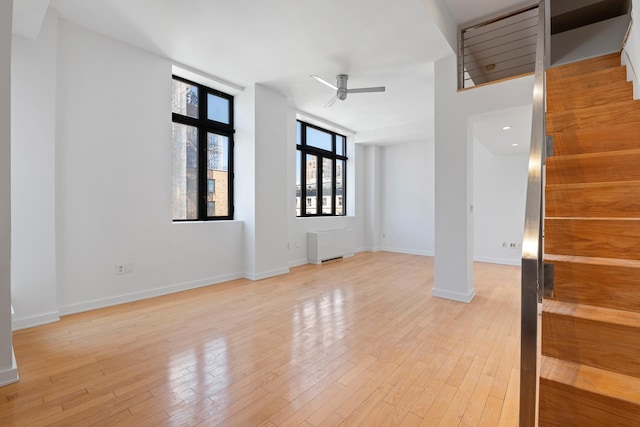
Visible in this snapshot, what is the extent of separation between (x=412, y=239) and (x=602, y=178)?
575 centimetres

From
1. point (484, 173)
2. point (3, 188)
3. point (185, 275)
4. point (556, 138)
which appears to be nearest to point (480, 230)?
point (484, 173)

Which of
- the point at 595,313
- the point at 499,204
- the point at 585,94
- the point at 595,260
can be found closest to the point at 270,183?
the point at 585,94

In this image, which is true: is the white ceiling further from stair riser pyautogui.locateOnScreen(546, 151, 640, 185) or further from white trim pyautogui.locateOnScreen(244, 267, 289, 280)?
white trim pyautogui.locateOnScreen(244, 267, 289, 280)

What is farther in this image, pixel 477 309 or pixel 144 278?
pixel 144 278

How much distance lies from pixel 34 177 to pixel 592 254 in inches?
173

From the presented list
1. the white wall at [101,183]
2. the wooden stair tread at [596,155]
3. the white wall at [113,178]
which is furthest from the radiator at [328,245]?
the wooden stair tread at [596,155]

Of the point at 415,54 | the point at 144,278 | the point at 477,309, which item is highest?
the point at 415,54

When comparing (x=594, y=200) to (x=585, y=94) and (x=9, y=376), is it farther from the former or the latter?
(x=9, y=376)

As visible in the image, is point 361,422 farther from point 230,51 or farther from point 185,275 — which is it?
point 230,51

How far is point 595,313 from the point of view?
1.32 meters

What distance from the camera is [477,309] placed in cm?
335

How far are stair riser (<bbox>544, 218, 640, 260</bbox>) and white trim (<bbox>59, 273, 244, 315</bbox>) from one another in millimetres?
4035

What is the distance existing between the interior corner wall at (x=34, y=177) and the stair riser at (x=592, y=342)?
13.1 feet

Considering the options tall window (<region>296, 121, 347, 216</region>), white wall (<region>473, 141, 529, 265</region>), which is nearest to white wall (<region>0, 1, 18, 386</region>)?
tall window (<region>296, 121, 347, 216</region>)
